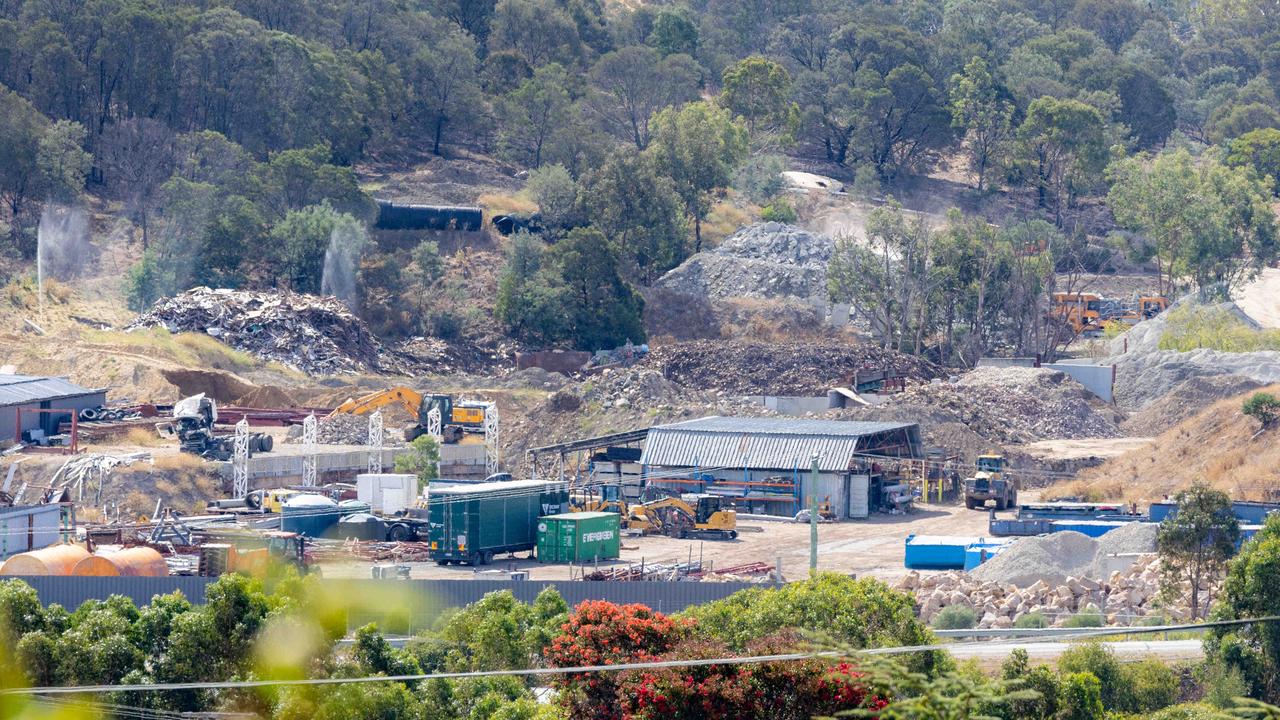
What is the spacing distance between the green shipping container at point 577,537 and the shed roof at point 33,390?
20.4 meters

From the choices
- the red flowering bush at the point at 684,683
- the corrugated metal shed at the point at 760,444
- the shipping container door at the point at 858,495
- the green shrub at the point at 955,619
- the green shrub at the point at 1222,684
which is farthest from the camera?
the corrugated metal shed at the point at 760,444

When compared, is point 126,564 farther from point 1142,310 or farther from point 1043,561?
point 1142,310

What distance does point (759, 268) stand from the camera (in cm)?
8606

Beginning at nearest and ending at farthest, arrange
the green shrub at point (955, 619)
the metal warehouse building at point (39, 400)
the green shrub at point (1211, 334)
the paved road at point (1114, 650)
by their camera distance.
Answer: the paved road at point (1114, 650) < the green shrub at point (955, 619) < the metal warehouse building at point (39, 400) < the green shrub at point (1211, 334)

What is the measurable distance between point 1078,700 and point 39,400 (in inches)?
1611

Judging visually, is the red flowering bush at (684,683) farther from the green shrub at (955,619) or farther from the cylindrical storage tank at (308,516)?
the cylindrical storage tank at (308,516)

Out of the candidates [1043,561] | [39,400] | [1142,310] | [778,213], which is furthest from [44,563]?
[1142,310]

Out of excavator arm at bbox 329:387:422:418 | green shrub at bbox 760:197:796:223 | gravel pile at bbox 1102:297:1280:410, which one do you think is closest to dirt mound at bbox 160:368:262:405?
excavator arm at bbox 329:387:422:418

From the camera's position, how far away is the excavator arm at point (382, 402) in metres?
60.4

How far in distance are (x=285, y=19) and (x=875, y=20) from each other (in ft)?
148

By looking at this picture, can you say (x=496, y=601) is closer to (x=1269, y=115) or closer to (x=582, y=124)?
(x=582, y=124)

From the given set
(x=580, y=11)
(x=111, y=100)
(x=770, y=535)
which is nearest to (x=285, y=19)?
(x=111, y=100)

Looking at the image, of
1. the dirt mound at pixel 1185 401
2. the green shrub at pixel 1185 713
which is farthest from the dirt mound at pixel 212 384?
the green shrub at pixel 1185 713

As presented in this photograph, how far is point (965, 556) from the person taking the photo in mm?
42750
